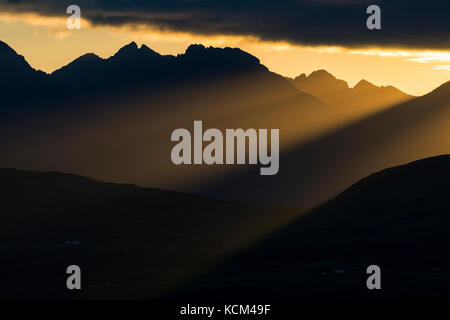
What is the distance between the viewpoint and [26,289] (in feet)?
626

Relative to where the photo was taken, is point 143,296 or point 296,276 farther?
point 296,276

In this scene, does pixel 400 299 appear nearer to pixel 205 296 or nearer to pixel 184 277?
pixel 205 296

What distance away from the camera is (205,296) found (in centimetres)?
16488

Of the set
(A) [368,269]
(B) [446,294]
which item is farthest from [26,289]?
(B) [446,294]

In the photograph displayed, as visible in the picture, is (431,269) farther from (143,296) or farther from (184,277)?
(143,296)
